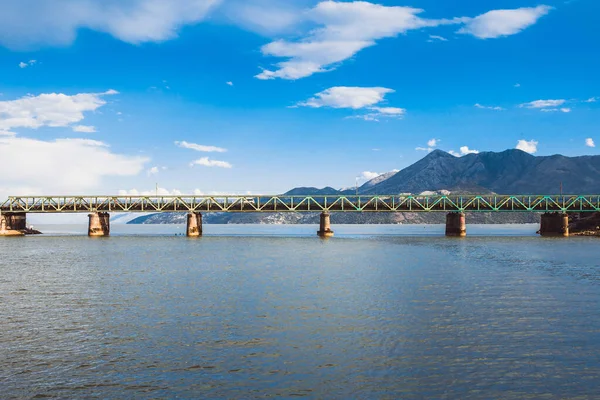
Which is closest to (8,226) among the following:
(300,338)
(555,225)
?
(300,338)

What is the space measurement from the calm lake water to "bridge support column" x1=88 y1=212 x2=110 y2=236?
447 ft

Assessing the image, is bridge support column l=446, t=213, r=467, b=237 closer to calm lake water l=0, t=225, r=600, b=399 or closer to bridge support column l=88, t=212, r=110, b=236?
bridge support column l=88, t=212, r=110, b=236

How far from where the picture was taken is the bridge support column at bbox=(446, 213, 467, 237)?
181 m

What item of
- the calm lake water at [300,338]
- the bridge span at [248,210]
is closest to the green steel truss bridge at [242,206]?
the bridge span at [248,210]

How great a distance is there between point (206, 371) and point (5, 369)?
871 cm

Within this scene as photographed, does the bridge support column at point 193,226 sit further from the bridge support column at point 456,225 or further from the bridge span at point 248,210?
the bridge support column at point 456,225

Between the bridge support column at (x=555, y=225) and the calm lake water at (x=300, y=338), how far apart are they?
14151 cm

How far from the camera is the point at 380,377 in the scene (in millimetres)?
21734

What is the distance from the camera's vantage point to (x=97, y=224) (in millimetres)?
185500

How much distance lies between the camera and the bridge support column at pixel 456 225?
181m

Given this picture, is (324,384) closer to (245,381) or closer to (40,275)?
(245,381)

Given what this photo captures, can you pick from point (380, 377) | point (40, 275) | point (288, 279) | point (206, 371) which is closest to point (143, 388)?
point (206, 371)

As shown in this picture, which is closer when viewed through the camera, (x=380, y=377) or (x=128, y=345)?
(x=380, y=377)

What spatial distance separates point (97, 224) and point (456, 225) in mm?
127058
